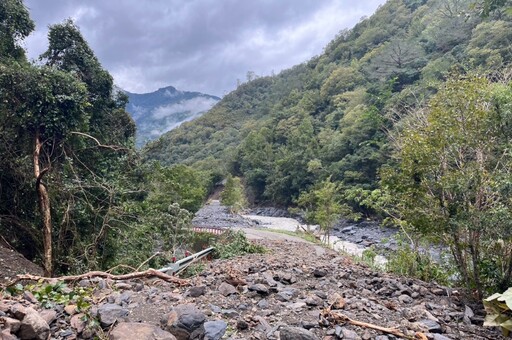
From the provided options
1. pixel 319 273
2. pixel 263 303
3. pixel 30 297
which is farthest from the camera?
pixel 319 273

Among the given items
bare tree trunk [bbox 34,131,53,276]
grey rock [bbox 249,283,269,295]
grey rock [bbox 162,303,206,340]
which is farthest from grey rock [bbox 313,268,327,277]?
bare tree trunk [bbox 34,131,53,276]

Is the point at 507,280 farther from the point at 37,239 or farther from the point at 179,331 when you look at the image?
the point at 37,239

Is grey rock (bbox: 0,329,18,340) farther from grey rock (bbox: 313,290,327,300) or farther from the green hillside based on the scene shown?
the green hillside

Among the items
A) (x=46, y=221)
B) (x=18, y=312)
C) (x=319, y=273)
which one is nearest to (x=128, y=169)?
(x=46, y=221)

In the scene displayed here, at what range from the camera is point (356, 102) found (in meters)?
41.9

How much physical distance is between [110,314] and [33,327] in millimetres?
541

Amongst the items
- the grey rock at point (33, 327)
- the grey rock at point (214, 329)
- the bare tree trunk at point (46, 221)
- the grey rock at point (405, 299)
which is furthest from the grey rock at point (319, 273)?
the bare tree trunk at point (46, 221)

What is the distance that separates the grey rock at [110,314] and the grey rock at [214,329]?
2.23 feet

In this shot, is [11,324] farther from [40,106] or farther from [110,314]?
[40,106]

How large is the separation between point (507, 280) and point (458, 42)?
4132 cm

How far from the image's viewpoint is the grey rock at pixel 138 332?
2492 mm

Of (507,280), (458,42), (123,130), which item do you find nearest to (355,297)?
(507,280)

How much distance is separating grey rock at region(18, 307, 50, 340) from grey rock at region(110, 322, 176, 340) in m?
0.45

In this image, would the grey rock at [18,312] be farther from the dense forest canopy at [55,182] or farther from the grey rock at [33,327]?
the dense forest canopy at [55,182]
